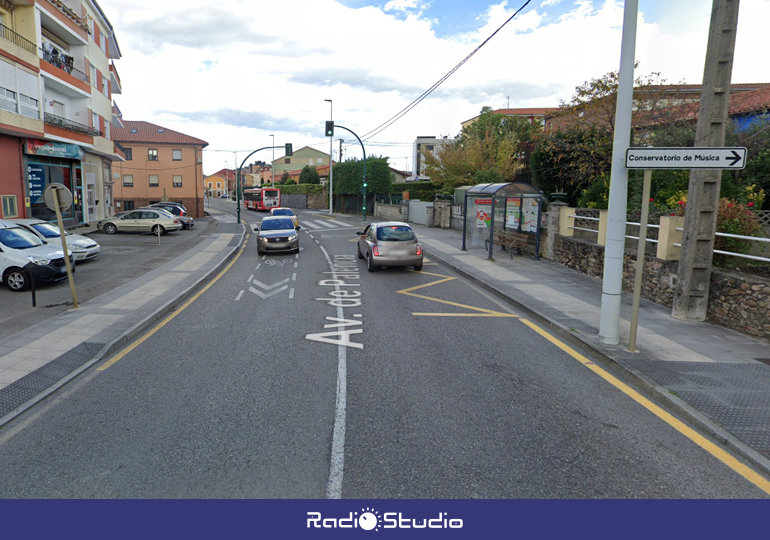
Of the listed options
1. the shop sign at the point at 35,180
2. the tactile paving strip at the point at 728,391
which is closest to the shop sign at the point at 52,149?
the shop sign at the point at 35,180

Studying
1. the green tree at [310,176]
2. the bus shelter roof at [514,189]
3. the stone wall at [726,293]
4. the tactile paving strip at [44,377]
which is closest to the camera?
the tactile paving strip at [44,377]

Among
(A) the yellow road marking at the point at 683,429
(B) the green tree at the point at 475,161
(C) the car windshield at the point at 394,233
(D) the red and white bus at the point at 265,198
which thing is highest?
(B) the green tree at the point at 475,161

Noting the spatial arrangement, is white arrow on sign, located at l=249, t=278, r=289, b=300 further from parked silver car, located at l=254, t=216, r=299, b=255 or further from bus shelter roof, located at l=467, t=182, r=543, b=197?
bus shelter roof, located at l=467, t=182, r=543, b=197

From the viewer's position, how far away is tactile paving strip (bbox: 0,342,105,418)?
5844 millimetres

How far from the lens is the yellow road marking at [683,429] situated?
4.33 meters

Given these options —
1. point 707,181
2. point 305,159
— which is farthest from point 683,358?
point 305,159

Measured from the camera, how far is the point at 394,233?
15.5 metres

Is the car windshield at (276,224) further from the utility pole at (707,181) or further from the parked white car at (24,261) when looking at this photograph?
the utility pole at (707,181)

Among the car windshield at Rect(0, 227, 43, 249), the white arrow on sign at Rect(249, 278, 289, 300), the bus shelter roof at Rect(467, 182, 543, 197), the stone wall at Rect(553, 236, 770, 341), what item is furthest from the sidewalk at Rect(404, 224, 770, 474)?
the car windshield at Rect(0, 227, 43, 249)

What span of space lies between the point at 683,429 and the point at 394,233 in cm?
1103

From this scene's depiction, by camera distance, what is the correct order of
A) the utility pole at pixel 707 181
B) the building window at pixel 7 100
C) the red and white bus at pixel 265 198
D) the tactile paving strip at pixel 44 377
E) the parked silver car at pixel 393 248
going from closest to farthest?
1. the tactile paving strip at pixel 44 377
2. the utility pole at pixel 707 181
3. the parked silver car at pixel 393 248
4. the building window at pixel 7 100
5. the red and white bus at pixel 265 198

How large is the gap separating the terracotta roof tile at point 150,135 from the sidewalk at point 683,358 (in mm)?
50006

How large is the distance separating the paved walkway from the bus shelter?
429 cm

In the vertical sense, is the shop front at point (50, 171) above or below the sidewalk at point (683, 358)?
above
